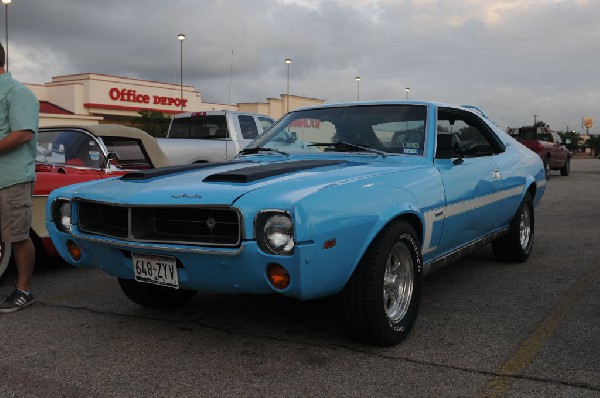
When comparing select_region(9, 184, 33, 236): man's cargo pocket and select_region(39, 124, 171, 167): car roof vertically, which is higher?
select_region(39, 124, 171, 167): car roof

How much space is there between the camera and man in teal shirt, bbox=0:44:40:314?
13.8 ft

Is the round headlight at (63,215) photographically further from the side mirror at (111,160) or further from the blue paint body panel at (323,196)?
the side mirror at (111,160)

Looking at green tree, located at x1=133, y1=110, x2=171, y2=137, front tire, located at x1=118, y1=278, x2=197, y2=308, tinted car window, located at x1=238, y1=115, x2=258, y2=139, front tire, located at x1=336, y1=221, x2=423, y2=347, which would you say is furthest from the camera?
green tree, located at x1=133, y1=110, x2=171, y2=137

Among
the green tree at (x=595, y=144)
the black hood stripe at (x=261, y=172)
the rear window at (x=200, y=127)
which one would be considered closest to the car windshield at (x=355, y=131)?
the black hood stripe at (x=261, y=172)

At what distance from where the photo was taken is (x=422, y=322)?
12.8ft

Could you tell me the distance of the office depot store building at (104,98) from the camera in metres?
37.2

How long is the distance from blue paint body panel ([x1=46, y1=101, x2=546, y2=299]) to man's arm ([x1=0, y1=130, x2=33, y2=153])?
0.72 meters

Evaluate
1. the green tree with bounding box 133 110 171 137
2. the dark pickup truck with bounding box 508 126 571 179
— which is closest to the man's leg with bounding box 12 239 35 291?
the dark pickup truck with bounding box 508 126 571 179

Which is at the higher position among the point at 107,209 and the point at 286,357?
the point at 107,209

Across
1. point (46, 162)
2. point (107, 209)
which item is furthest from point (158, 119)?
point (107, 209)

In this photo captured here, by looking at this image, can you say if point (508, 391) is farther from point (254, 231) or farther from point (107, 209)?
point (107, 209)

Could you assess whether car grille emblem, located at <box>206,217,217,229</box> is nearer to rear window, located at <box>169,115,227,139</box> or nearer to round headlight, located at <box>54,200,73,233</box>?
round headlight, located at <box>54,200,73,233</box>

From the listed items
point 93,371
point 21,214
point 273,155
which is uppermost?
point 273,155

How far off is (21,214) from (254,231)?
7.35 ft
